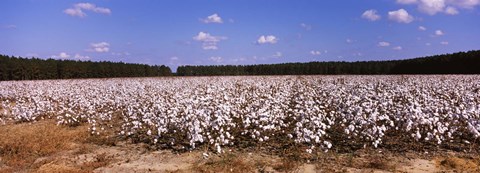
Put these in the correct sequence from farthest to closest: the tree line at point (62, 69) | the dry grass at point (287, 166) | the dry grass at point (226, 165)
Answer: the tree line at point (62, 69), the dry grass at point (226, 165), the dry grass at point (287, 166)

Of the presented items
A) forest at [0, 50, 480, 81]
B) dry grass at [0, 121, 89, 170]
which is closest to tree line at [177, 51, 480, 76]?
forest at [0, 50, 480, 81]

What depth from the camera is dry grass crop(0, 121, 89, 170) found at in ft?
35.0

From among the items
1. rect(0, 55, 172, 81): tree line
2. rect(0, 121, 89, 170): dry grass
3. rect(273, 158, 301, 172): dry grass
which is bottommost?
rect(0, 121, 89, 170): dry grass

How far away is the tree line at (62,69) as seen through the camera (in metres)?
62.6

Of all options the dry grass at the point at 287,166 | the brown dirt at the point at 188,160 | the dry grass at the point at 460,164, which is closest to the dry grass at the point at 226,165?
the brown dirt at the point at 188,160

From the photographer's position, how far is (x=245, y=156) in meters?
10.2

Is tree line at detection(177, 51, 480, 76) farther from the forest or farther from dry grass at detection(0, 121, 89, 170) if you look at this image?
dry grass at detection(0, 121, 89, 170)

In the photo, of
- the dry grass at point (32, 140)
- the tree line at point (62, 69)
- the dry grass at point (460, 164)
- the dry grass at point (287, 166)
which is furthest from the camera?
the tree line at point (62, 69)

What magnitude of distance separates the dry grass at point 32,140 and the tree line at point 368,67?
56.8 m

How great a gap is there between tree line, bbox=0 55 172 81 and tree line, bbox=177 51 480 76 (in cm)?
1606

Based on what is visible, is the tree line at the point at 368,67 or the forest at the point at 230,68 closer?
the tree line at the point at 368,67

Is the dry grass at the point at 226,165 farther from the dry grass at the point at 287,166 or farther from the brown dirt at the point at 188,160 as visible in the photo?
the dry grass at the point at 287,166

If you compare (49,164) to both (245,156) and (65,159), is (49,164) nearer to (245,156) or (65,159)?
(65,159)

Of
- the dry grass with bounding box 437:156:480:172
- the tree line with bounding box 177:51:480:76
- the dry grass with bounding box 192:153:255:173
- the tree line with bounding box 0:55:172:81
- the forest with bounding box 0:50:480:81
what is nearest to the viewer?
the dry grass with bounding box 437:156:480:172
